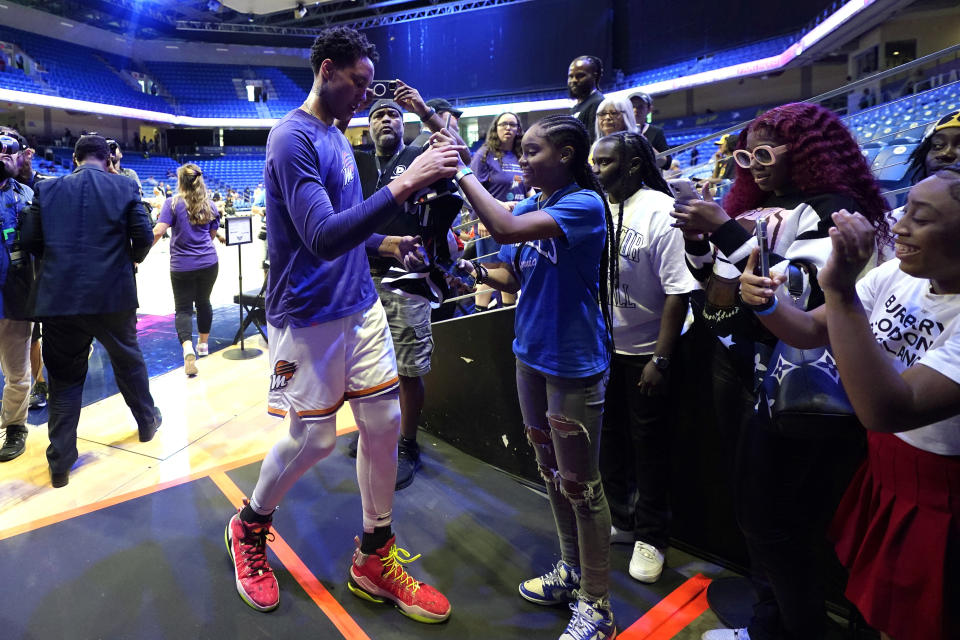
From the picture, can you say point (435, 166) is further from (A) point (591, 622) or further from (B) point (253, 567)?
(B) point (253, 567)

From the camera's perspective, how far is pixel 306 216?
1594 millimetres

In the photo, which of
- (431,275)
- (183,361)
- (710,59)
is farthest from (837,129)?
(710,59)

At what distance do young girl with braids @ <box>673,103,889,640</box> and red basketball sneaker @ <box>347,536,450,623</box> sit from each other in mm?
1020

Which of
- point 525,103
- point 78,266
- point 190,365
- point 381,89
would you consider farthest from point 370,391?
point 525,103

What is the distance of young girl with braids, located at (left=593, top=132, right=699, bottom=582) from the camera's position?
2.03 m

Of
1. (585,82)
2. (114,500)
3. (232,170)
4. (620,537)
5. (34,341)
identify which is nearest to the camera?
(620,537)

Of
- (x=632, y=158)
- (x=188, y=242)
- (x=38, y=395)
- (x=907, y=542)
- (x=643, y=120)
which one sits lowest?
(x=38, y=395)

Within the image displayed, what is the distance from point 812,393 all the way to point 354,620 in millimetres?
1577

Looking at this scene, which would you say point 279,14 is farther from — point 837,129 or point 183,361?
point 837,129

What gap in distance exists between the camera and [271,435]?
355 cm

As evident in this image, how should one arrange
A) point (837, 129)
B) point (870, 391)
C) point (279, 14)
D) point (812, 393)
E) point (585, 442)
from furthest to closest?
point (279, 14) < point (585, 442) < point (837, 129) < point (812, 393) < point (870, 391)

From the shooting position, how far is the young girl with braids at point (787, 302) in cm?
140

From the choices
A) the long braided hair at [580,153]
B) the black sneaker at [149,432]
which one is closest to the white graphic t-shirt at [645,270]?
the long braided hair at [580,153]

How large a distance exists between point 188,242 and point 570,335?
161 inches
